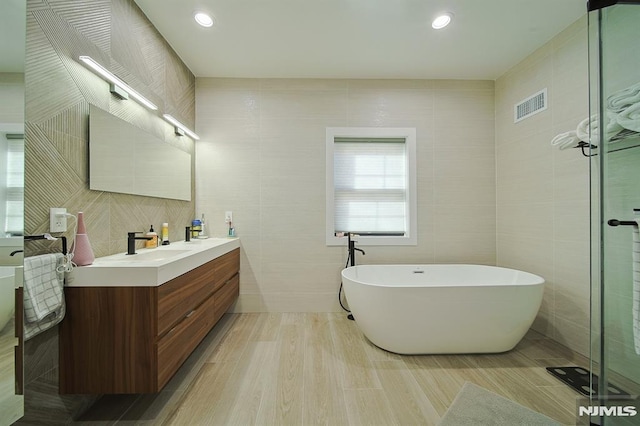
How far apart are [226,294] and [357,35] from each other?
2589mm

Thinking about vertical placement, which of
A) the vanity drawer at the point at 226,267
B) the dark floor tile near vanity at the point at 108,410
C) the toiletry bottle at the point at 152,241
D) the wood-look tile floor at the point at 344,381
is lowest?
the wood-look tile floor at the point at 344,381

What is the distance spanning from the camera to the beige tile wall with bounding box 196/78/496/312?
9.27 ft

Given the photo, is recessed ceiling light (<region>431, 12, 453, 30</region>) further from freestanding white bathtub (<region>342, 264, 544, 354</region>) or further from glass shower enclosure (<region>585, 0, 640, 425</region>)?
freestanding white bathtub (<region>342, 264, 544, 354</region>)

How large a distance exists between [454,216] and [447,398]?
189 cm

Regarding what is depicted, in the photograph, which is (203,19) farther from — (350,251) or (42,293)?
(350,251)

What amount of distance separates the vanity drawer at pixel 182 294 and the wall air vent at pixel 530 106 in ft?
10.6

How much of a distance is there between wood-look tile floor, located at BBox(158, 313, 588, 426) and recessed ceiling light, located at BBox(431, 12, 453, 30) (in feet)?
8.75

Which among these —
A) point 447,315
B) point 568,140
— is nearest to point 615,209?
point 568,140

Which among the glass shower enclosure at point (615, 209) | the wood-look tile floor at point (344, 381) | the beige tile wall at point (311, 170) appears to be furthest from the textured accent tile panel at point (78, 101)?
the glass shower enclosure at point (615, 209)

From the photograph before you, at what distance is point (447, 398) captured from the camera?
153 cm

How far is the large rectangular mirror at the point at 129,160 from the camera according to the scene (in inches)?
59.2

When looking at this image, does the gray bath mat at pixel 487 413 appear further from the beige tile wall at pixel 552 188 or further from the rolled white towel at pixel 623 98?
the rolled white towel at pixel 623 98

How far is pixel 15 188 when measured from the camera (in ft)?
3.36

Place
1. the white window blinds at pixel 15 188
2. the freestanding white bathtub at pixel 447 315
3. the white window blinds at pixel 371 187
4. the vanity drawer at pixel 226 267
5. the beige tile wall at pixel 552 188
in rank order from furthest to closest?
the white window blinds at pixel 371 187, the vanity drawer at pixel 226 267, the beige tile wall at pixel 552 188, the freestanding white bathtub at pixel 447 315, the white window blinds at pixel 15 188
